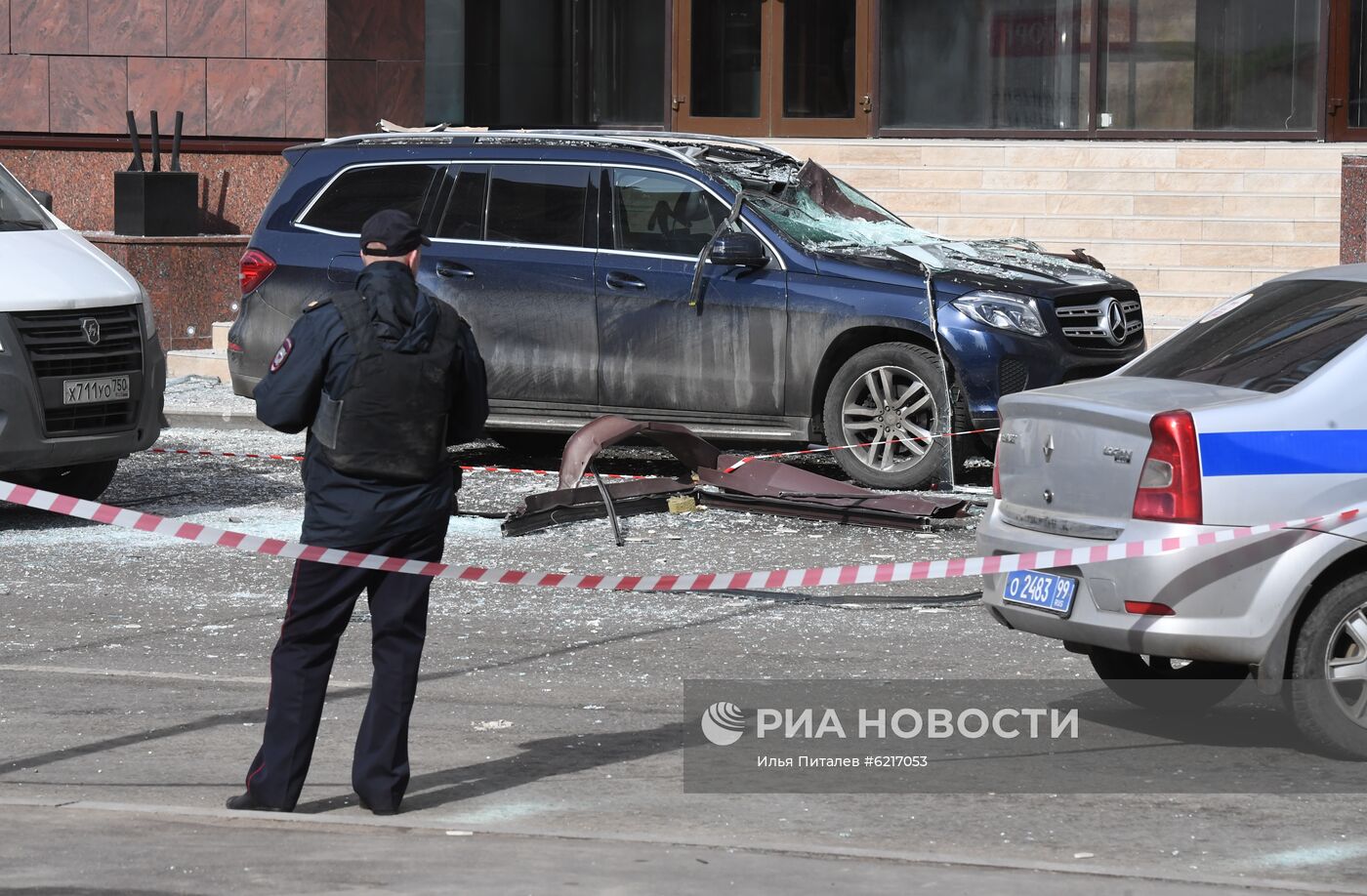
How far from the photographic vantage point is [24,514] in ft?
38.9

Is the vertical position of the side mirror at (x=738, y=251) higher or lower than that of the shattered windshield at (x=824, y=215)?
lower

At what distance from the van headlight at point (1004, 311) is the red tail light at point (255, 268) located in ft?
14.0

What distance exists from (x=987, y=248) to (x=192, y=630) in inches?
242

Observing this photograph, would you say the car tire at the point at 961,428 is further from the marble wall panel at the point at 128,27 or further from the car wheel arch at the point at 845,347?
the marble wall panel at the point at 128,27

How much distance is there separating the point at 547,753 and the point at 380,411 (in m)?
1.42

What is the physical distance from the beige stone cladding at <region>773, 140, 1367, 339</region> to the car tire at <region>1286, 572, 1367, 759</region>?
1137 cm

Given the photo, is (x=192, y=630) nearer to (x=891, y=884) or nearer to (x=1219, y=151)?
(x=891, y=884)

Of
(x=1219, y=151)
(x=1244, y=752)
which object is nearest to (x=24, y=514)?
(x=1244, y=752)

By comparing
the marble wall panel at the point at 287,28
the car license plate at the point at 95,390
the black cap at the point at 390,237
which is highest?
the marble wall panel at the point at 287,28

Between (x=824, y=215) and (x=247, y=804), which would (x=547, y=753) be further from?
(x=824, y=215)

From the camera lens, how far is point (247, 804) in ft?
19.7

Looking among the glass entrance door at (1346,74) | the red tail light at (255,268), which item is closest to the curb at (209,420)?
the red tail light at (255,268)

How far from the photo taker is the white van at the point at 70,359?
10.8m

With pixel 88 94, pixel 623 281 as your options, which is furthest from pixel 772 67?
pixel 623 281
